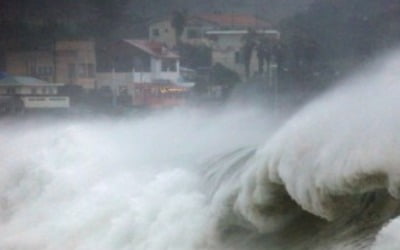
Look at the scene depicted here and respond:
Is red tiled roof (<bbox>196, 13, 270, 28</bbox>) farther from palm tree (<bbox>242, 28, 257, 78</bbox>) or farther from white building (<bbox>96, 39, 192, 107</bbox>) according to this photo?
white building (<bbox>96, 39, 192, 107</bbox>)

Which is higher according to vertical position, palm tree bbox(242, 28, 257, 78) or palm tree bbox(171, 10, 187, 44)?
palm tree bbox(171, 10, 187, 44)

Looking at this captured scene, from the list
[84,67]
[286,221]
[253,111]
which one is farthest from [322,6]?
[286,221]

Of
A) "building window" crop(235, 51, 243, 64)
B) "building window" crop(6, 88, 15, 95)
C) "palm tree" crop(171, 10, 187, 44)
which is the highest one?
"palm tree" crop(171, 10, 187, 44)

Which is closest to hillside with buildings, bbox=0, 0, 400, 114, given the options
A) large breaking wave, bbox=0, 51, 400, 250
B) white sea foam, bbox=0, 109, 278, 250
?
white sea foam, bbox=0, 109, 278, 250

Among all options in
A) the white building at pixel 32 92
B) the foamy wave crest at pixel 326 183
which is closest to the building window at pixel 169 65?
the white building at pixel 32 92

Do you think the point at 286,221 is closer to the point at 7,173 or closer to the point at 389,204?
the point at 389,204
